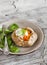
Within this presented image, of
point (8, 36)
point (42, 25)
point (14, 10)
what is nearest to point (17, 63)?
point (8, 36)

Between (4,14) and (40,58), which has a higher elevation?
(4,14)

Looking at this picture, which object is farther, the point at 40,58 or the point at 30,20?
the point at 30,20

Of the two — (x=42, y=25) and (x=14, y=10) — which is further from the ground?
(x=14, y=10)

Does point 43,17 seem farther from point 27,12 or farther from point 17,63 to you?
point 17,63

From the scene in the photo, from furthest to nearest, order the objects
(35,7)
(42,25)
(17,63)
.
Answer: (35,7)
(42,25)
(17,63)


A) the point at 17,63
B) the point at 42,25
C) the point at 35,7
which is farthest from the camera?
the point at 35,7

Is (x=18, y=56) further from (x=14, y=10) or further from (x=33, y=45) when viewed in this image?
(x=14, y=10)

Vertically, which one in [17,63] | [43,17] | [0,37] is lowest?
[17,63]

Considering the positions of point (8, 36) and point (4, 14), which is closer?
point (8, 36)

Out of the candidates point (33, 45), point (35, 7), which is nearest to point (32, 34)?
point (33, 45)
